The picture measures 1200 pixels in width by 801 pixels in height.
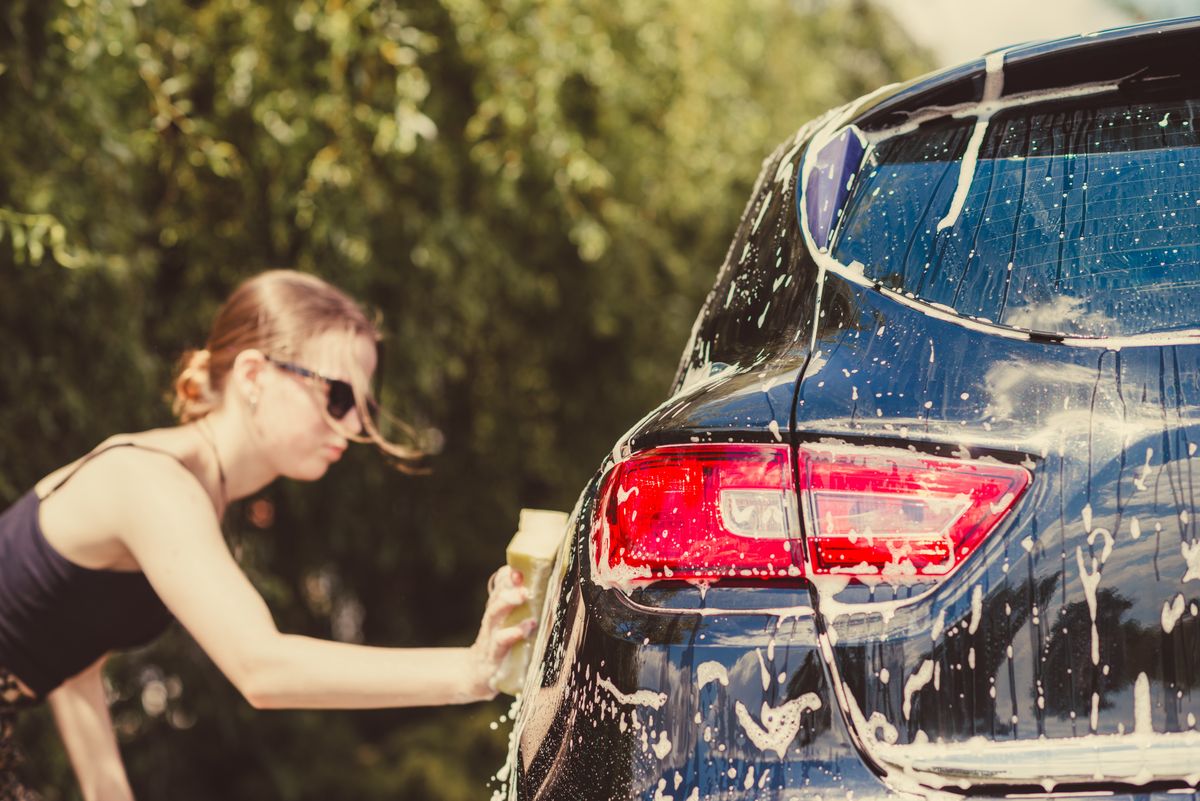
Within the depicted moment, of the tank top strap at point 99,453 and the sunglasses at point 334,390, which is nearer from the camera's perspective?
the tank top strap at point 99,453

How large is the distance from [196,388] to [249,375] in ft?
0.68

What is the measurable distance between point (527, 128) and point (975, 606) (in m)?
4.30

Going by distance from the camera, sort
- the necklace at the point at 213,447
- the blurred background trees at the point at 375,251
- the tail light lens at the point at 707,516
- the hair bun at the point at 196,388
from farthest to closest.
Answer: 1. the blurred background trees at the point at 375,251
2. the hair bun at the point at 196,388
3. the necklace at the point at 213,447
4. the tail light lens at the point at 707,516

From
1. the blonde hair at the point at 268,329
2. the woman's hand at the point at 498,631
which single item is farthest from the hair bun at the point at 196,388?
the woman's hand at the point at 498,631

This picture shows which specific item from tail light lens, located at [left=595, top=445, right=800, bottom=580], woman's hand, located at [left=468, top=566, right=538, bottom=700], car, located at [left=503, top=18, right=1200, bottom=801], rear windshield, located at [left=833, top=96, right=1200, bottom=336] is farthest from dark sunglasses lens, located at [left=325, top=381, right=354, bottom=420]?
rear windshield, located at [left=833, top=96, right=1200, bottom=336]

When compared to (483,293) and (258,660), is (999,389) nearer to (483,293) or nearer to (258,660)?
(258,660)

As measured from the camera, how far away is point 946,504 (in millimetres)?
1447

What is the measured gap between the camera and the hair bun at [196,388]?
273 cm

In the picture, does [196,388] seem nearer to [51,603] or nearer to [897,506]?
[51,603]

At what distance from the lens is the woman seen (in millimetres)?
2193

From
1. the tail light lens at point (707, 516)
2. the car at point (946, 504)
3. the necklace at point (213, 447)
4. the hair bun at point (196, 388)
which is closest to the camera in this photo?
the car at point (946, 504)

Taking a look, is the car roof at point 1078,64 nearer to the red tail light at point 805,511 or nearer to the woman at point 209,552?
the red tail light at point 805,511

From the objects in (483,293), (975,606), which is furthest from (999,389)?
(483,293)

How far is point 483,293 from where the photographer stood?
6.26 meters
